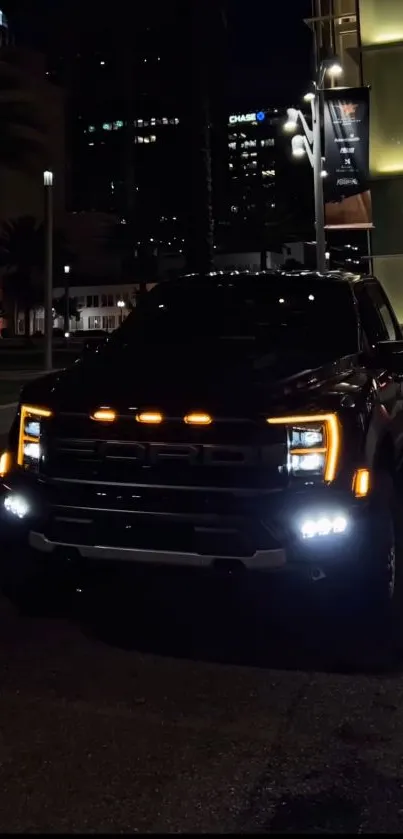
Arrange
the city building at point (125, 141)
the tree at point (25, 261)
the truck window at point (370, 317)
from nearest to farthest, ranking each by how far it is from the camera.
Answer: the truck window at point (370, 317)
the tree at point (25, 261)
the city building at point (125, 141)

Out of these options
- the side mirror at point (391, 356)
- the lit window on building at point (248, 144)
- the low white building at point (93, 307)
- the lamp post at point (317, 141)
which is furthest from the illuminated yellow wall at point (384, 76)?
the lit window on building at point (248, 144)

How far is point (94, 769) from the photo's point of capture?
11.7 feet

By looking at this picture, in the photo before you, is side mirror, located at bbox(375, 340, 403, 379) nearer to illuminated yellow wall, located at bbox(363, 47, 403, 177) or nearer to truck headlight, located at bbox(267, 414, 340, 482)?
truck headlight, located at bbox(267, 414, 340, 482)

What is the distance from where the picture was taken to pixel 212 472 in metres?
4.68

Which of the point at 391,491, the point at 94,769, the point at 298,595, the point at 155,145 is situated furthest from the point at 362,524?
the point at 155,145

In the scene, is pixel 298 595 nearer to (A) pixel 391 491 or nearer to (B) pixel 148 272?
(A) pixel 391 491

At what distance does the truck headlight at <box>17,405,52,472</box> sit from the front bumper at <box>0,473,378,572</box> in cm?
25

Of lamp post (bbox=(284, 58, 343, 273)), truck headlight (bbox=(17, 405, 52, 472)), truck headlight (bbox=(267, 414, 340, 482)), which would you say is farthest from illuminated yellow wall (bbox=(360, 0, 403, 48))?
truck headlight (bbox=(267, 414, 340, 482))

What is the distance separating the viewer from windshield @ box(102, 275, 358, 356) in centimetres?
613

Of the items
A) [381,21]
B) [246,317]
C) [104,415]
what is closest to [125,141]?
[381,21]

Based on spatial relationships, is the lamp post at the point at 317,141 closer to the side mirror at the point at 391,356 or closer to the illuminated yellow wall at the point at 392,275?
the illuminated yellow wall at the point at 392,275

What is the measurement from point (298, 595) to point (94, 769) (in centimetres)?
264

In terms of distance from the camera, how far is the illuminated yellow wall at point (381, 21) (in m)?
22.7

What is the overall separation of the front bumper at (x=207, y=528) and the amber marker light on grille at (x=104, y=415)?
1.14ft
